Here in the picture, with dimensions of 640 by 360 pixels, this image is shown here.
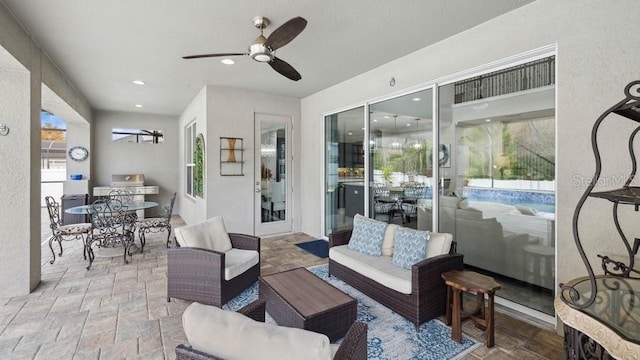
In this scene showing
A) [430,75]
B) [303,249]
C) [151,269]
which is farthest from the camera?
[303,249]

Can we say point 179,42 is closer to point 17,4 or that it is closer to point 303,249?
point 17,4

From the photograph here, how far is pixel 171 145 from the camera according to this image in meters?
8.57

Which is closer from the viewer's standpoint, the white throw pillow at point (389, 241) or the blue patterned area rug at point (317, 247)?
the white throw pillow at point (389, 241)

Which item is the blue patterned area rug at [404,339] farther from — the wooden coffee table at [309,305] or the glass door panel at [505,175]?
the glass door panel at [505,175]

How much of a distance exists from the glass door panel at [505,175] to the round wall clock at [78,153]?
8186 millimetres

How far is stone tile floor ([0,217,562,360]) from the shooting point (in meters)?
2.31

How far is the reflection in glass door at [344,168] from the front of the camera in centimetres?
503

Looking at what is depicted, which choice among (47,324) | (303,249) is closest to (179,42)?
(47,324)

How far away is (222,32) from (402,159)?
280 cm

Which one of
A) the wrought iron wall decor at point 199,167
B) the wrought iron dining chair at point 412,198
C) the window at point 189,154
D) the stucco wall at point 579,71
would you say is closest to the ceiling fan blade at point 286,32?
the stucco wall at point 579,71

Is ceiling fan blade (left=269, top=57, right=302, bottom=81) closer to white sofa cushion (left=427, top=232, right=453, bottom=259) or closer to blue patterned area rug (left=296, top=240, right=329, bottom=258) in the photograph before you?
white sofa cushion (left=427, top=232, right=453, bottom=259)

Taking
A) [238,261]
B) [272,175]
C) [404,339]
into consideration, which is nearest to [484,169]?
[404,339]

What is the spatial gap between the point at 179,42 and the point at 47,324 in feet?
10.3

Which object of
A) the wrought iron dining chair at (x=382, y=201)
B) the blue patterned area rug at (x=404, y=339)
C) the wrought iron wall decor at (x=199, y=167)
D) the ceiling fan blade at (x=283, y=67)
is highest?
the ceiling fan blade at (x=283, y=67)
